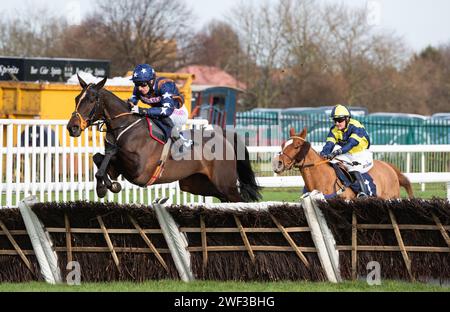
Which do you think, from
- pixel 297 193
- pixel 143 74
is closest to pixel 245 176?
pixel 143 74

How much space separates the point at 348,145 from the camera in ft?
34.9

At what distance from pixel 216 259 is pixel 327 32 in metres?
32.1

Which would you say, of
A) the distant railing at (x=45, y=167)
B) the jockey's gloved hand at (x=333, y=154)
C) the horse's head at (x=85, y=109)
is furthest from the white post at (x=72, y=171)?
the jockey's gloved hand at (x=333, y=154)

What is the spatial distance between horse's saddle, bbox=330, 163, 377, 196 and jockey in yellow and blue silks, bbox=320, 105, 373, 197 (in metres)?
0.04

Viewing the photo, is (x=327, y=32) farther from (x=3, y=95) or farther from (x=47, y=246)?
(x=47, y=246)

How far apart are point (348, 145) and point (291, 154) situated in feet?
2.64

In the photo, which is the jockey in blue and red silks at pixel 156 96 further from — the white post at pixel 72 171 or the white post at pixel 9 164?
the white post at pixel 9 164

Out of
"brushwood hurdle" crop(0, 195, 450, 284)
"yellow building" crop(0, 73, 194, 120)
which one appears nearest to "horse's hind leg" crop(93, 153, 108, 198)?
"brushwood hurdle" crop(0, 195, 450, 284)

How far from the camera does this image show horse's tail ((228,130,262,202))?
11.6 metres

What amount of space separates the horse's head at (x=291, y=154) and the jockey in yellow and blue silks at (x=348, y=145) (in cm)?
47

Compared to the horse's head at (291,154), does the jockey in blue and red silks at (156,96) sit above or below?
above

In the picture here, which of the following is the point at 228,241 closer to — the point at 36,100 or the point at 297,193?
the point at 297,193

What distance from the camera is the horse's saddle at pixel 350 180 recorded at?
34.6 ft

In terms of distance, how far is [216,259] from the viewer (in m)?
7.54
